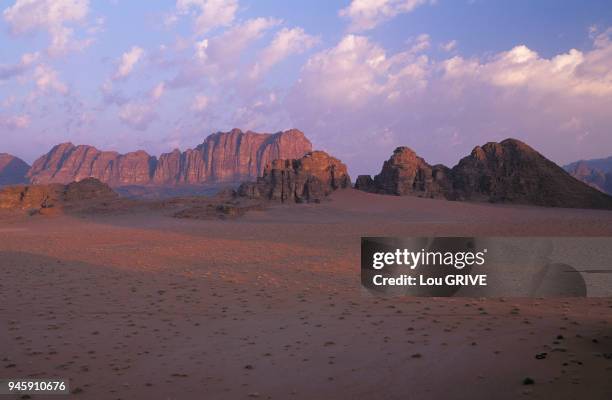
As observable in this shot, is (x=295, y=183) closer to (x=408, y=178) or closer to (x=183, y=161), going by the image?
(x=408, y=178)

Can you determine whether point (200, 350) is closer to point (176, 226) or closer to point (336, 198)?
point (176, 226)

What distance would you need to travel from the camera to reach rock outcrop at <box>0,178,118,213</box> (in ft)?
152

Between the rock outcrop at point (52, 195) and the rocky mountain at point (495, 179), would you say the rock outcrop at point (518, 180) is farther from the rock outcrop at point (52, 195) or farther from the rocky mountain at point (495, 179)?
the rock outcrop at point (52, 195)

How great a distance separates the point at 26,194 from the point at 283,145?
310ft

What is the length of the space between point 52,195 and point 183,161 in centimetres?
Result: 8815

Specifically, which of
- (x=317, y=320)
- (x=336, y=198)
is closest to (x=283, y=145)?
(x=336, y=198)

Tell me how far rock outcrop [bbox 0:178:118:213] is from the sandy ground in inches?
1424

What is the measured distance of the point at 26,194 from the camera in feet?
157

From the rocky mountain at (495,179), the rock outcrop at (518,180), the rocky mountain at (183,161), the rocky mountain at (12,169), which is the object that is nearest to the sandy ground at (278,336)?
the rocky mountain at (495,179)

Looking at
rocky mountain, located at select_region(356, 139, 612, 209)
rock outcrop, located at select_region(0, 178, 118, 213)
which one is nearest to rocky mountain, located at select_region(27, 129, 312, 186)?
rock outcrop, located at select_region(0, 178, 118, 213)

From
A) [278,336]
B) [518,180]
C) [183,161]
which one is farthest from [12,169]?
[278,336]

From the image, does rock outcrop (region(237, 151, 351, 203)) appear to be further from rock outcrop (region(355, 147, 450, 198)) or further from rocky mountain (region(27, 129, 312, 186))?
rocky mountain (region(27, 129, 312, 186))

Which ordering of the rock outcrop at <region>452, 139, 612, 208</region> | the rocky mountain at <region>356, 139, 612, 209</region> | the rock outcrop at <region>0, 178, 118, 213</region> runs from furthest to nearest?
the rock outcrop at <region>0, 178, 118, 213</region> → the rocky mountain at <region>356, 139, 612, 209</region> → the rock outcrop at <region>452, 139, 612, 208</region>

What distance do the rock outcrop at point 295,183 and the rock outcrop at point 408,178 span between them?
188 inches
